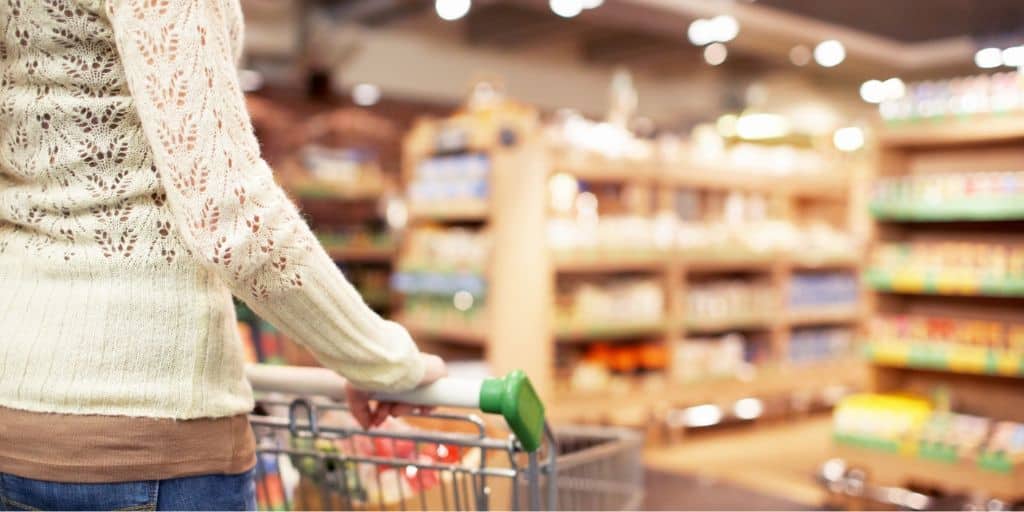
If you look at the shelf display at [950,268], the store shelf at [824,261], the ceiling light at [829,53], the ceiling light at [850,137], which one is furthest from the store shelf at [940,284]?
the ceiling light at [829,53]

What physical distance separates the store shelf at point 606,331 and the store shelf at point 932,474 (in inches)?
69.0

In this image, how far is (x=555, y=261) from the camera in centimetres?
574

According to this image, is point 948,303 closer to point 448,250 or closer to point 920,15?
point 448,250

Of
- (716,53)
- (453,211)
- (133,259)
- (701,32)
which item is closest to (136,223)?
(133,259)

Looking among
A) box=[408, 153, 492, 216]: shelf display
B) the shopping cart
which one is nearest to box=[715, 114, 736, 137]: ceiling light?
box=[408, 153, 492, 216]: shelf display

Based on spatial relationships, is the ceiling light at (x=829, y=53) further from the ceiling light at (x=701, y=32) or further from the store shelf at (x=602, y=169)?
the store shelf at (x=602, y=169)

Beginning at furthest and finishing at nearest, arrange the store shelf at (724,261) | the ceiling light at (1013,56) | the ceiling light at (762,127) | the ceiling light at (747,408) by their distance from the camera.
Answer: the ceiling light at (762,127), the ceiling light at (1013,56), the ceiling light at (747,408), the store shelf at (724,261)

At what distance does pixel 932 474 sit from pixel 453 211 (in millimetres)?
3056

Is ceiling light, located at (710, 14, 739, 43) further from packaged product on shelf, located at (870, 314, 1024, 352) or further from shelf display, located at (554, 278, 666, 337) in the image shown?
packaged product on shelf, located at (870, 314, 1024, 352)

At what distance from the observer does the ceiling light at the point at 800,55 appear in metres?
11.2

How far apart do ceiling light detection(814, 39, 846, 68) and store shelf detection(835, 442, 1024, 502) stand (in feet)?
24.5

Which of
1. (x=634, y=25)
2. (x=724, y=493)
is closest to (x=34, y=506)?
(x=724, y=493)

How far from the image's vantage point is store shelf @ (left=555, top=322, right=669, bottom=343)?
5875 millimetres

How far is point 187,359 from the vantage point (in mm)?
1102
